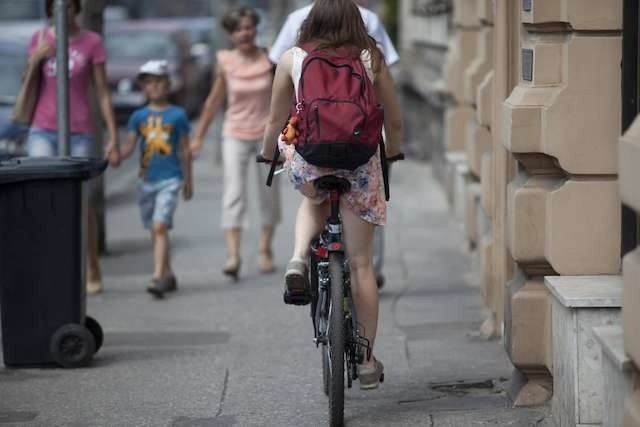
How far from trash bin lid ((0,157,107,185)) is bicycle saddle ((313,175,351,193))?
1.78 metres

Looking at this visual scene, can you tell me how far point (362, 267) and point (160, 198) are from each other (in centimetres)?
386

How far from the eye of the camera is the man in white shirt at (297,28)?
363 inches

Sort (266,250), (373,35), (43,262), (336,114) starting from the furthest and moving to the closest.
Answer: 1. (266,250)
2. (373,35)
3. (43,262)
4. (336,114)

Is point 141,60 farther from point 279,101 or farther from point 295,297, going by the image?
point 295,297

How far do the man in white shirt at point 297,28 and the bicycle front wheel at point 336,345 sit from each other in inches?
130

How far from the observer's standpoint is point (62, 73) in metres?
8.38

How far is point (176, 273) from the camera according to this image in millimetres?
11008

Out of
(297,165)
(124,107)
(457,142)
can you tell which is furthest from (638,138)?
(124,107)

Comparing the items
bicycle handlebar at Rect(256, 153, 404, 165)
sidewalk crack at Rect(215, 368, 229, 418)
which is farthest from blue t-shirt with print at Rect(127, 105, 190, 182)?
bicycle handlebar at Rect(256, 153, 404, 165)

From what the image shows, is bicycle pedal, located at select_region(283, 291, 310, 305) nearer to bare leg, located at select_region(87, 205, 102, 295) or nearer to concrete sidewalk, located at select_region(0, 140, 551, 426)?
concrete sidewalk, located at select_region(0, 140, 551, 426)

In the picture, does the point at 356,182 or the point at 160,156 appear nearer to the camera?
the point at 356,182

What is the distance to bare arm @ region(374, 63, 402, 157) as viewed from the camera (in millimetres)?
6207

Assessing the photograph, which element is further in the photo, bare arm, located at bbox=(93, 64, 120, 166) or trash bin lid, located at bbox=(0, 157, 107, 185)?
bare arm, located at bbox=(93, 64, 120, 166)

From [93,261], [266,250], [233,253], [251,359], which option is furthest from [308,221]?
[266,250]
